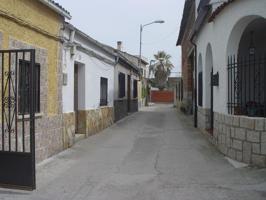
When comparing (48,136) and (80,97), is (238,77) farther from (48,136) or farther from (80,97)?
(80,97)

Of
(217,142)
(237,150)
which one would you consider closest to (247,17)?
(237,150)

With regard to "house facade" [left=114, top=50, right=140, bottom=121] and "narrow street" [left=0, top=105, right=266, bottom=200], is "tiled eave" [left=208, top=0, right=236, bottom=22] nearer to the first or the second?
"narrow street" [left=0, top=105, right=266, bottom=200]

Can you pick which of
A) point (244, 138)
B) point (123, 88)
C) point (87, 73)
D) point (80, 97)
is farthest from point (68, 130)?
point (123, 88)

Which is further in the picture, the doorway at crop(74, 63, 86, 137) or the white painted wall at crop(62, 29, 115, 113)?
the doorway at crop(74, 63, 86, 137)

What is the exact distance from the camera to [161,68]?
8400 centimetres

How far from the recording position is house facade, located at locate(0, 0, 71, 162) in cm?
895

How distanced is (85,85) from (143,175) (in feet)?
24.0

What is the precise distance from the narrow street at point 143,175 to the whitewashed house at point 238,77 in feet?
1.50

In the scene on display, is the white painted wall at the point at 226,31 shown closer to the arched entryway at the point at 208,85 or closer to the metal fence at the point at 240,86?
the metal fence at the point at 240,86

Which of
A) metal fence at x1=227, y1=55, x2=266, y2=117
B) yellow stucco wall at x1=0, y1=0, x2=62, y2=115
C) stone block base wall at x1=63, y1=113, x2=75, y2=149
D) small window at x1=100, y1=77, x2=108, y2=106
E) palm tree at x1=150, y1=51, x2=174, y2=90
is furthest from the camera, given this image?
palm tree at x1=150, y1=51, x2=174, y2=90

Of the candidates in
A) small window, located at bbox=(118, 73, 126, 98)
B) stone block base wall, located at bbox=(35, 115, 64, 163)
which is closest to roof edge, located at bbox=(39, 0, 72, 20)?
stone block base wall, located at bbox=(35, 115, 64, 163)

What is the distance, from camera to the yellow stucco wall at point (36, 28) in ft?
29.7

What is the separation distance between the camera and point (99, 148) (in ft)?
43.8

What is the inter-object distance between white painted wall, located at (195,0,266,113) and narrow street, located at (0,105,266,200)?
5.26ft
